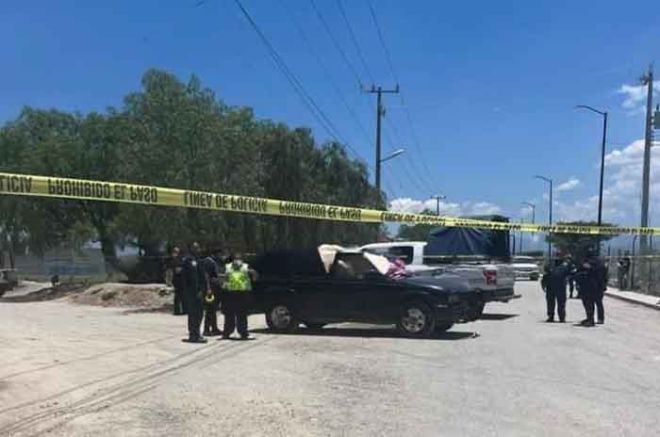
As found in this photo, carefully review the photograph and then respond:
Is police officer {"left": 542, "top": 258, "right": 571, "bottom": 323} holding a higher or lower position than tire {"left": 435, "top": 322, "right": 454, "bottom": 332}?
higher

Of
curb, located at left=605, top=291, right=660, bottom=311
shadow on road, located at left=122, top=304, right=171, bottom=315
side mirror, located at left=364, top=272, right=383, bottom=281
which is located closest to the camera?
side mirror, located at left=364, top=272, right=383, bottom=281

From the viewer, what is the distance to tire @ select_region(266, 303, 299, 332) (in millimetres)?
18500

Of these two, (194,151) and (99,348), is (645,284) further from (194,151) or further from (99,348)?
(99,348)

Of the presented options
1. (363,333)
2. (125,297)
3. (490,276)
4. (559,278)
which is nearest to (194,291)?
(363,333)

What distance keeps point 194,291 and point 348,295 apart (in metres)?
3.22

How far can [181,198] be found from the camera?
1678 cm

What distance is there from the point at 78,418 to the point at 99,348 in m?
6.22

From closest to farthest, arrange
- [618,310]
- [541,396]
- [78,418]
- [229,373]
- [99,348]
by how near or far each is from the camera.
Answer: [78,418] < [541,396] < [229,373] < [99,348] < [618,310]

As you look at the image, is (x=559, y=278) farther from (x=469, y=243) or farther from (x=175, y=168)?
(x=175, y=168)

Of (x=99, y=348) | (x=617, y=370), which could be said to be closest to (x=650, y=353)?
(x=617, y=370)

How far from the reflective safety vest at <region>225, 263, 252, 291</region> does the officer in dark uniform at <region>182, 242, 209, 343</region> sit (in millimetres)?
498

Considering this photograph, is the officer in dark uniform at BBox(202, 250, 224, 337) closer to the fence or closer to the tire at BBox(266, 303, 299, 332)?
the tire at BBox(266, 303, 299, 332)

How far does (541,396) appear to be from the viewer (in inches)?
406

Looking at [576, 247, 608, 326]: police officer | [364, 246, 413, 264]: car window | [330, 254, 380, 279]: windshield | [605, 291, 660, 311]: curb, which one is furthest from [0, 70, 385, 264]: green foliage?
[605, 291, 660, 311]: curb
